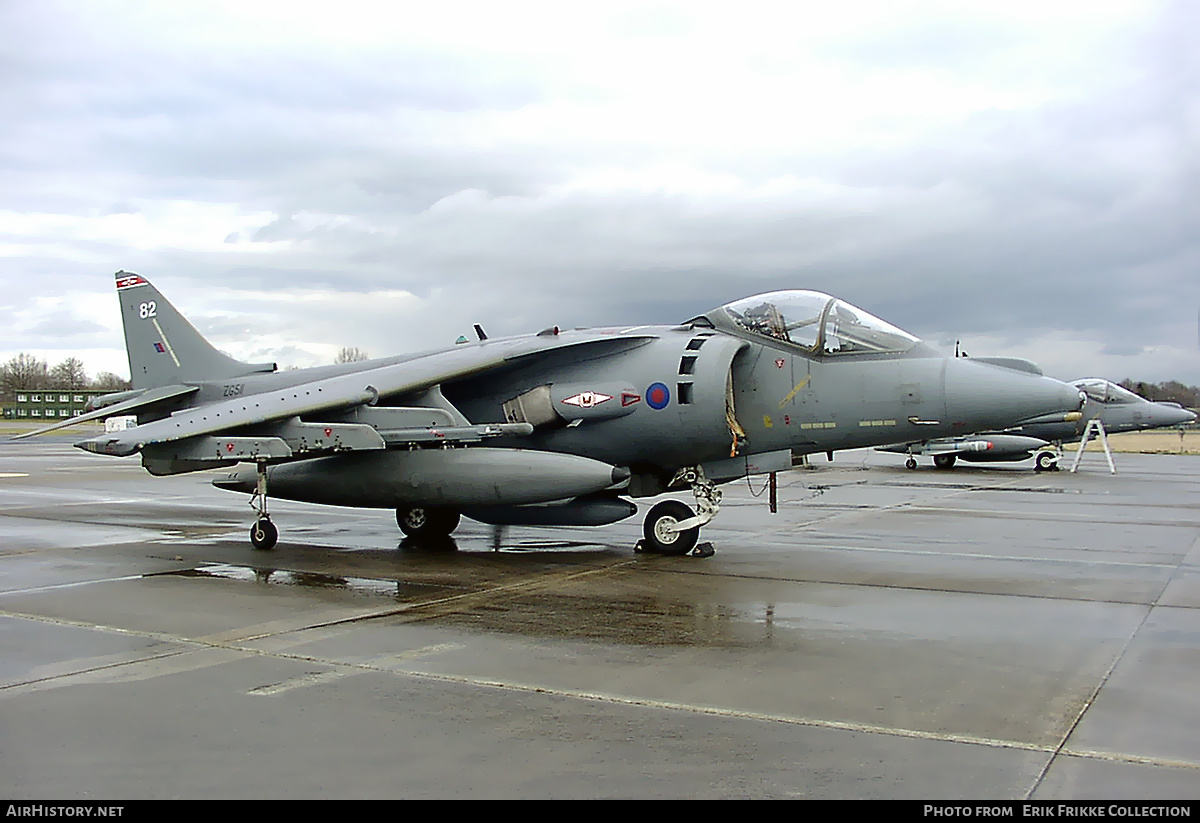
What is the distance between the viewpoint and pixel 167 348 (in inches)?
557

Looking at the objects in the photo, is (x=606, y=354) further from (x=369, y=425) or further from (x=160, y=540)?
(x=160, y=540)

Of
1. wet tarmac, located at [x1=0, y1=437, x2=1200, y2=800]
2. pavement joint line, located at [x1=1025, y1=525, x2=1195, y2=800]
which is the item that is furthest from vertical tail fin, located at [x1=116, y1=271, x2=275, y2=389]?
pavement joint line, located at [x1=1025, y1=525, x2=1195, y2=800]

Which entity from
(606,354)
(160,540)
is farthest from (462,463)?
(160,540)

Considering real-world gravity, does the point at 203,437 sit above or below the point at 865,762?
above

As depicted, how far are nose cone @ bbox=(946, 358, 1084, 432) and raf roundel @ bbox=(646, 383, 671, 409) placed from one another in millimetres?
2970

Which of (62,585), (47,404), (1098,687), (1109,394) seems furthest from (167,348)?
(47,404)

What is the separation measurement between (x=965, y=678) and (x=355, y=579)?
599cm

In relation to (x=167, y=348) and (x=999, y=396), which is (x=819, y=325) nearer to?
(x=999, y=396)

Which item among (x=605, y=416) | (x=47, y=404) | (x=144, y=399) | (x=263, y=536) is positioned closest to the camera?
(x=605, y=416)

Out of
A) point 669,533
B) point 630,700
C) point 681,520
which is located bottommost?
point 630,700

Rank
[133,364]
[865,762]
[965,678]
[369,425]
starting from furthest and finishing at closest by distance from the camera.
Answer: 1. [133,364]
2. [369,425]
3. [965,678]
4. [865,762]

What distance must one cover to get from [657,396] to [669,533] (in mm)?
1626

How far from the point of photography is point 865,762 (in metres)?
4.32

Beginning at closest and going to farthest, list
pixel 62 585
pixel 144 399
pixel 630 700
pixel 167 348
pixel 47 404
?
pixel 630 700
pixel 62 585
pixel 144 399
pixel 167 348
pixel 47 404
